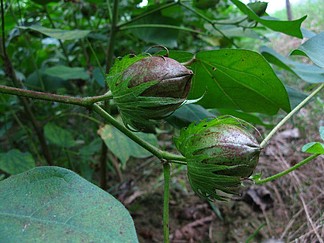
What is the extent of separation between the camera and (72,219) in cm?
57

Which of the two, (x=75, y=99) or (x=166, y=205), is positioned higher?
(x=75, y=99)

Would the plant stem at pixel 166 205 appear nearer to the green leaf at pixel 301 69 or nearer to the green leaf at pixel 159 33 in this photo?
the green leaf at pixel 301 69

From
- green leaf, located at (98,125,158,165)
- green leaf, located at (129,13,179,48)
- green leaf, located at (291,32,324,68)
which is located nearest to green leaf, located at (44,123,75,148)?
green leaf, located at (98,125,158,165)

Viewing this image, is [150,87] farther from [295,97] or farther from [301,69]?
[301,69]

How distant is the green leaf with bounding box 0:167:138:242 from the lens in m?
0.54

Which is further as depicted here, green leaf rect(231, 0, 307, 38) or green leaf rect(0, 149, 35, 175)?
green leaf rect(0, 149, 35, 175)

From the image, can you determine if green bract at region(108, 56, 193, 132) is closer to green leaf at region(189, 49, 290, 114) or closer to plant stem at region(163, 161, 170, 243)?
plant stem at region(163, 161, 170, 243)

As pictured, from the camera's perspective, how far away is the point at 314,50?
87cm

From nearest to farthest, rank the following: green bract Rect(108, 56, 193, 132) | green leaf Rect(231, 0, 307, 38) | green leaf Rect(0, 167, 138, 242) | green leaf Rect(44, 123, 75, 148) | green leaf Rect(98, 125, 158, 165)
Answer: green leaf Rect(0, 167, 138, 242) < green bract Rect(108, 56, 193, 132) < green leaf Rect(231, 0, 307, 38) < green leaf Rect(98, 125, 158, 165) < green leaf Rect(44, 123, 75, 148)

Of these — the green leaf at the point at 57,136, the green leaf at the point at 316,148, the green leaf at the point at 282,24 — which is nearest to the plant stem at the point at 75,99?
the green leaf at the point at 316,148

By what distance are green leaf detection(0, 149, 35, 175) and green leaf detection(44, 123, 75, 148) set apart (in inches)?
10.0

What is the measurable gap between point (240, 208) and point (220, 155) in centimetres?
97

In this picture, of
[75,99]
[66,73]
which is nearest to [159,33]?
[66,73]

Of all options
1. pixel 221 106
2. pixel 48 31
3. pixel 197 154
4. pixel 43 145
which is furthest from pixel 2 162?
pixel 197 154
